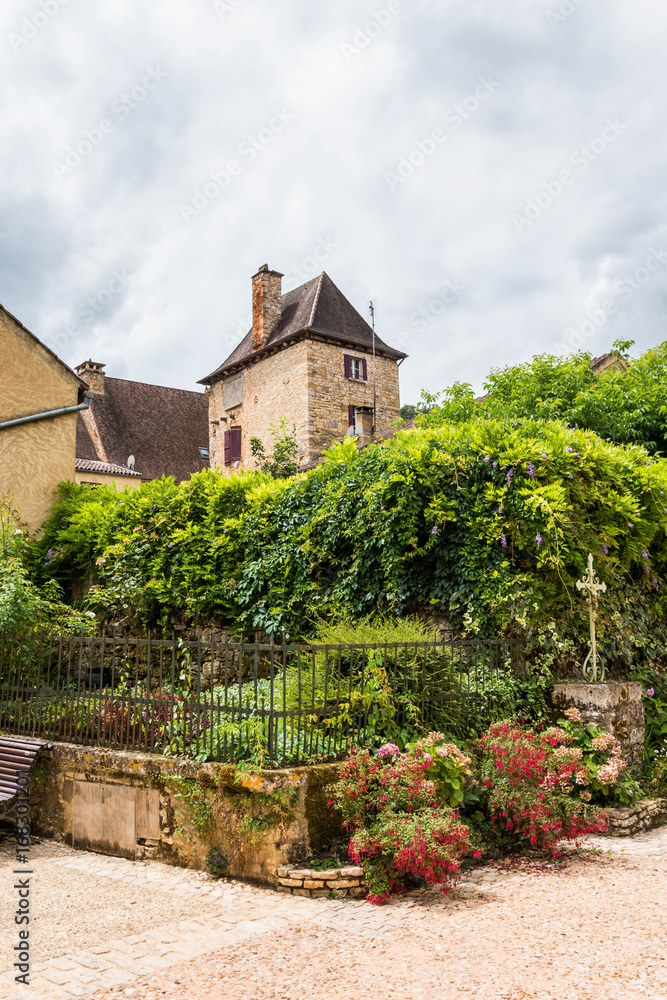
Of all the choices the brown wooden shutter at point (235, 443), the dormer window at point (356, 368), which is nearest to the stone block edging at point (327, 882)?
the dormer window at point (356, 368)

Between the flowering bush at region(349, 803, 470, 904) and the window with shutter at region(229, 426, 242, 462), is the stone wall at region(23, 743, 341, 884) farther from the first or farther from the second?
the window with shutter at region(229, 426, 242, 462)

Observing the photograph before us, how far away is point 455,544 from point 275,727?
297 centimetres

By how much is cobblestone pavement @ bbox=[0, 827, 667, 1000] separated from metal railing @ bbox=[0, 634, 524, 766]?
1.00m

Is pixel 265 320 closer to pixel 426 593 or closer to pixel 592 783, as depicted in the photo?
pixel 426 593

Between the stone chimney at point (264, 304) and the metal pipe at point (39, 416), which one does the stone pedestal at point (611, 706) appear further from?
the stone chimney at point (264, 304)

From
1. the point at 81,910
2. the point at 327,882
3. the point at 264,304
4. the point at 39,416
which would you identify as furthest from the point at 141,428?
the point at 327,882

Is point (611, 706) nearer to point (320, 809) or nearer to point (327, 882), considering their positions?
point (320, 809)

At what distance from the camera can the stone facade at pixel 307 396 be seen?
1006 inches

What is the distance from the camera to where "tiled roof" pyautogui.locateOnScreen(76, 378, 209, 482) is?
32281mm

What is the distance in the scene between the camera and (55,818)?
6.44 meters

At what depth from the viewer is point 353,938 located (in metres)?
4.05

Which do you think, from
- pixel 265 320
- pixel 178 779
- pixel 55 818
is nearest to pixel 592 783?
pixel 178 779

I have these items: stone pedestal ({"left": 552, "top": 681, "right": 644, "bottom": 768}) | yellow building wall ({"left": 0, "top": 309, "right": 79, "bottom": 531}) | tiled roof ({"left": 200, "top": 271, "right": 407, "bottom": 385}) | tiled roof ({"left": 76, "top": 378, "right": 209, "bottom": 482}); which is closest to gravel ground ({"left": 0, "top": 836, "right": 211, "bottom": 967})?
stone pedestal ({"left": 552, "top": 681, "right": 644, "bottom": 768})

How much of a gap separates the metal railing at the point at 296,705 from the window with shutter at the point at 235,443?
2146 centimetres
